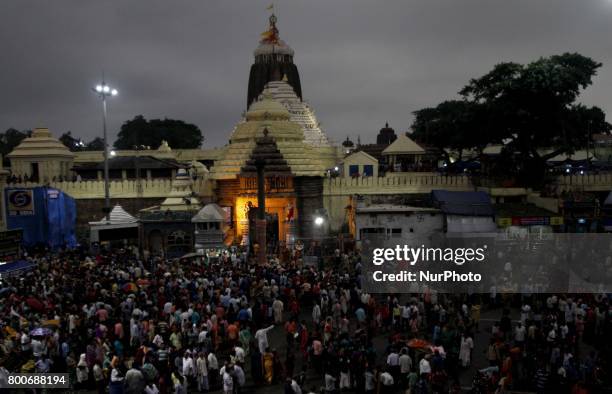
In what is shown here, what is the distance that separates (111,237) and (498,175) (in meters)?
20.3

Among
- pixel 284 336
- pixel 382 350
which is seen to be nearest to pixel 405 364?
pixel 382 350

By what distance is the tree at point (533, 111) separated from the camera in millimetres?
32125

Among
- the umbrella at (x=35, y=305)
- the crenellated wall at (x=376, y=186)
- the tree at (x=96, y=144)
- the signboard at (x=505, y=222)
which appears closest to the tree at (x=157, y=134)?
the tree at (x=96, y=144)

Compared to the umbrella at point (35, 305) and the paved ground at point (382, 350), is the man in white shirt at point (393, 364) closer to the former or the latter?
the paved ground at point (382, 350)

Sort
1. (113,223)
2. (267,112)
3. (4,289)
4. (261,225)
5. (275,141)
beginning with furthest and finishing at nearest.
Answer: (267,112), (275,141), (113,223), (261,225), (4,289)

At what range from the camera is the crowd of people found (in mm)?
13211

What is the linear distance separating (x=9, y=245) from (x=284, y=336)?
43.4 feet

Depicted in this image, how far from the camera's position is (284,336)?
17.8 metres

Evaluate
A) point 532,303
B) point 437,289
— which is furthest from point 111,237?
point 532,303

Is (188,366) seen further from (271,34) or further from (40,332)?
(271,34)

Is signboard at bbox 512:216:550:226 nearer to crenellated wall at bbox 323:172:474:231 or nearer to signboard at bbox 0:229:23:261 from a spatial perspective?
crenellated wall at bbox 323:172:474:231

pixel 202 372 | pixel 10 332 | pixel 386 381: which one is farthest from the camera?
pixel 10 332

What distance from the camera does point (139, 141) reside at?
79125mm

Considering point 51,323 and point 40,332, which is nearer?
point 40,332
